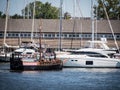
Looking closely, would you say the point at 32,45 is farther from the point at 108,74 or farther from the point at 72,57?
the point at 108,74

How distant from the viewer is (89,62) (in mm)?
85000

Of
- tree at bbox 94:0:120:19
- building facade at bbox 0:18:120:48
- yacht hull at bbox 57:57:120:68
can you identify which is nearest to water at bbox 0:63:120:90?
yacht hull at bbox 57:57:120:68

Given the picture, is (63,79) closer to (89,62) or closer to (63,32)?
(89,62)

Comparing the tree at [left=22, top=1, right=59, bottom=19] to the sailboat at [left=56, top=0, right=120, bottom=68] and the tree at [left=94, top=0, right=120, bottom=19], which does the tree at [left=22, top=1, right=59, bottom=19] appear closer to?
the tree at [left=94, top=0, right=120, bottom=19]

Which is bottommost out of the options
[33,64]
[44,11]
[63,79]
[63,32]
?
[63,79]

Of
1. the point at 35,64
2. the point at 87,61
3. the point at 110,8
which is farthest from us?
the point at 110,8

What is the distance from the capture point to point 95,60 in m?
84.6

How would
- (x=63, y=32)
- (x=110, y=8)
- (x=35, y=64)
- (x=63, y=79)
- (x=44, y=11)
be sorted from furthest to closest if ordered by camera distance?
(x=44, y=11)
(x=110, y=8)
(x=63, y=32)
(x=35, y=64)
(x=63, y=79)

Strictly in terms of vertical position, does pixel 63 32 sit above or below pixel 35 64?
above

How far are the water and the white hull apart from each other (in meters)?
1.57

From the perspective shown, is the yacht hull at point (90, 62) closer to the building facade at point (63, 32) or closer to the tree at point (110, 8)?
the building facade at point (63, 32)

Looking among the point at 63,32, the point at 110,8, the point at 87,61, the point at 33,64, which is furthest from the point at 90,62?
the point at 110,8

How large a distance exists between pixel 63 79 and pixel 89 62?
51.2ft

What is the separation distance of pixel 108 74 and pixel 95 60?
806 cm
